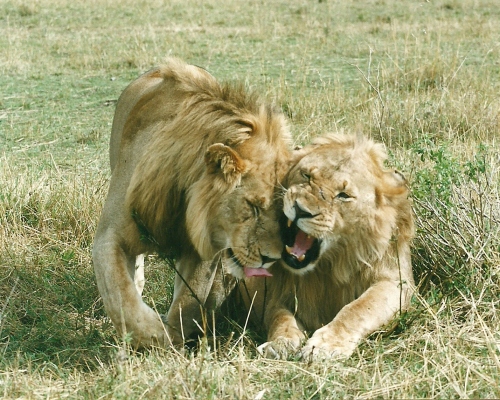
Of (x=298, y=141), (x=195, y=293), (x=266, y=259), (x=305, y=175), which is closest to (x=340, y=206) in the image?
(x=305, y=175)

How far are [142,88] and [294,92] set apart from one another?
369 centimetres

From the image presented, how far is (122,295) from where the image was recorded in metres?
3.74

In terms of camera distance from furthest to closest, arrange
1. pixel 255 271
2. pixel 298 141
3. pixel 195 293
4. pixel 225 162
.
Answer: pixel 298 141, pixel 195 293, pixel 255 271, pixel 225 162

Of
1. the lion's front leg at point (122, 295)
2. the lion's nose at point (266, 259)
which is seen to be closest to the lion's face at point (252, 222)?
the lion's nose at point (266, 259)

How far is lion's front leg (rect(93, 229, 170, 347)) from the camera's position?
366 centimetres

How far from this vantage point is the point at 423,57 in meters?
8.60

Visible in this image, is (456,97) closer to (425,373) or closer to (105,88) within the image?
(105,88)

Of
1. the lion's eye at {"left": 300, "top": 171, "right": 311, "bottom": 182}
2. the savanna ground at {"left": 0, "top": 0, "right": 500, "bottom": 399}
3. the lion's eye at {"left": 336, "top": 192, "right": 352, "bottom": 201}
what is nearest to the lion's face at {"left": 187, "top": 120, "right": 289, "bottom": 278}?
the lion's eye at {"left": 300, "top": 171, "right": 311, "bottom": 182}

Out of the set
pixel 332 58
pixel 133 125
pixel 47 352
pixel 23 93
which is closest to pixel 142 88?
pixel 133 125

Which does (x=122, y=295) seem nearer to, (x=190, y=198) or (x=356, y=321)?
(x=190, y=198)

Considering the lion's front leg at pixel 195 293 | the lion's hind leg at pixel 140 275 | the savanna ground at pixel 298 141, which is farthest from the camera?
the lion's hind leg at pixel 140 275

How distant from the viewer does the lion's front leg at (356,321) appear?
11.3 ft

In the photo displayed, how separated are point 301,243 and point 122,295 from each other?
0.82m

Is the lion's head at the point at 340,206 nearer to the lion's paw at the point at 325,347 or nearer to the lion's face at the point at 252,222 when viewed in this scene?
the lion's face at the point at 252,222
